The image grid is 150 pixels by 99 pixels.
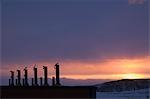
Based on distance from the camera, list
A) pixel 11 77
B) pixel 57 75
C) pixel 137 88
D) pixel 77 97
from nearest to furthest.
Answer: pixel 77 97 < pixel 57 75 < pixel 11 77 < pixel 137 88

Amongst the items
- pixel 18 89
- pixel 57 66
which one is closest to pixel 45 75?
pixel 57 66

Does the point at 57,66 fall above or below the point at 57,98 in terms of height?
above

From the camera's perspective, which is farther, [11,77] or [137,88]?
[137,88]

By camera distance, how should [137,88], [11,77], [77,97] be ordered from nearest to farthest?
[77,97]
[11,77]
[137,88]

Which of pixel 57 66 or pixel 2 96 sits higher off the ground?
pixel 57 66

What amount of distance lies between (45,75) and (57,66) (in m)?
1.17

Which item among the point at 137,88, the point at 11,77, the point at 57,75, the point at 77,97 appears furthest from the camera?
the point at 137,88

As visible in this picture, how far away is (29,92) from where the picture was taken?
615 inches

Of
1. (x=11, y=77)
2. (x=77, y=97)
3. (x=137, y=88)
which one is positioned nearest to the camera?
(x=77, y=97)

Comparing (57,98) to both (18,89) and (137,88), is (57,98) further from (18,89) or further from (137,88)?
(137,88)

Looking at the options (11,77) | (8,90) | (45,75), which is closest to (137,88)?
(11,77)

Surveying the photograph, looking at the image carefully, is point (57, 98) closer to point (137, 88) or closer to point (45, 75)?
point (45, 75)

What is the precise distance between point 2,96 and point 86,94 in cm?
288

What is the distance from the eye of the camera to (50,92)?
51.1ft
